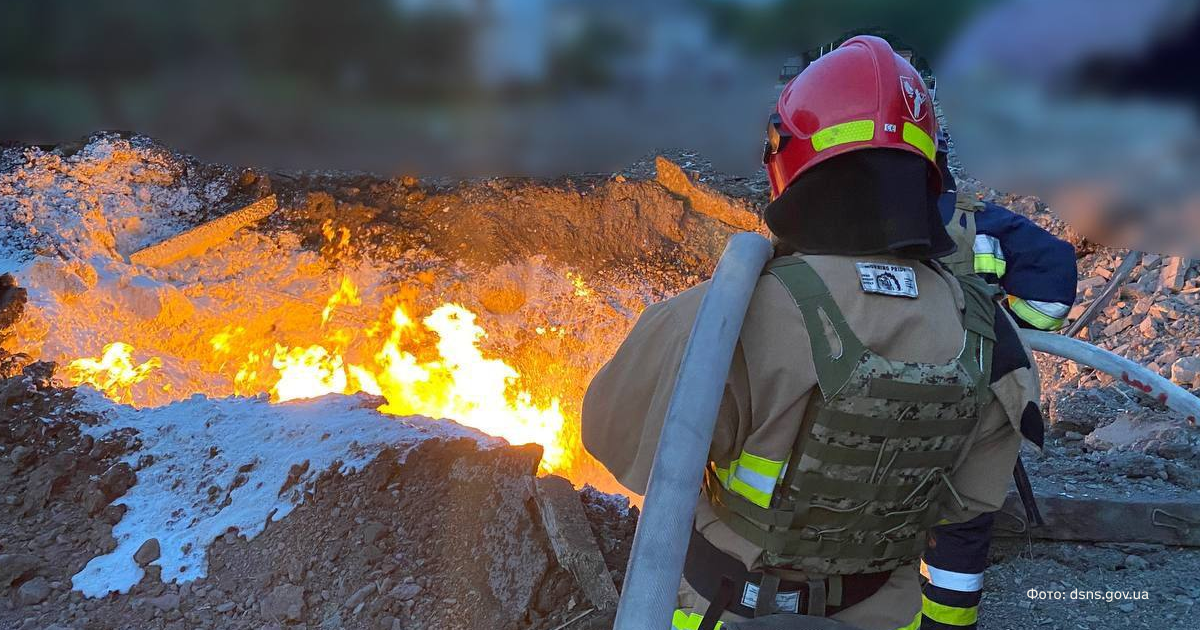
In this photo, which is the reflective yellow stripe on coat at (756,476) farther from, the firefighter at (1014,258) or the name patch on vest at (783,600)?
the firefighter at (1014,258)

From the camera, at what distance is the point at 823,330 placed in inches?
65.7

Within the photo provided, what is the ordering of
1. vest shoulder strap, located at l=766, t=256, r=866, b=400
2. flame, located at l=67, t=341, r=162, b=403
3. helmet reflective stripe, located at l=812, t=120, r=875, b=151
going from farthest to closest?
flame, located at l=67, t=341, r=162, b=403, helmet reflective stripe, located at l=812, t=120, r=875, b=151, vest shoulder strap, located at l=766, t=256, r=866, b=400

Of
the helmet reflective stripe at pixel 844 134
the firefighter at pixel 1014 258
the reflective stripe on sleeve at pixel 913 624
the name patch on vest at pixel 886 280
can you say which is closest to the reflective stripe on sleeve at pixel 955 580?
the reflective stripe on sleeve at pixel 913 624

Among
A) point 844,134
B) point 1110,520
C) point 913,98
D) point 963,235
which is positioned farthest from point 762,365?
point 1110,520

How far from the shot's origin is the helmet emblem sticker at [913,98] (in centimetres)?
195

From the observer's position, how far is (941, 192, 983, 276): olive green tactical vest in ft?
10.4

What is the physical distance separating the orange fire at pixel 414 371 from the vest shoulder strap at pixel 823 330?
5308 millimetres

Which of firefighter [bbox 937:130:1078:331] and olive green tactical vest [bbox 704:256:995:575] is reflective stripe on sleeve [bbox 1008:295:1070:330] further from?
olive green tactical vest [bbox 704:256:995:575]

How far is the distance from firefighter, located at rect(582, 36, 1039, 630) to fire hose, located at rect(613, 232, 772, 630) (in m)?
0.12

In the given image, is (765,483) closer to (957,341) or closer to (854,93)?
(957,341)

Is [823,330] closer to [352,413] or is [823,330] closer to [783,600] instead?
[783,600]

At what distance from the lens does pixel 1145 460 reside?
14.4 ft

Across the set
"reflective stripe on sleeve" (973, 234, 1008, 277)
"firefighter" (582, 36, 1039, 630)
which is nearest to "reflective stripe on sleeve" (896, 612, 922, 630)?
"firefighter" (582, 36, 1039, 630)

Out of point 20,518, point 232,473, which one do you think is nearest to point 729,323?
point 232,473
